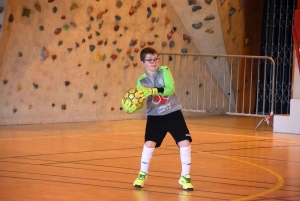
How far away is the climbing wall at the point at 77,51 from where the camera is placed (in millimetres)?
9016

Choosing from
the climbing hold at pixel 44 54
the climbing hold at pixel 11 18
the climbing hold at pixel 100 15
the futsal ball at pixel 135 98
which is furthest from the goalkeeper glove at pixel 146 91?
the climbing hold at pixel 100 15

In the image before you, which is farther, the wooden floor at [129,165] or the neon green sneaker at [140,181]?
the neon green sneaker at [140,181]

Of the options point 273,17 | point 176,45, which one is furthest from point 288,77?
point 176,45

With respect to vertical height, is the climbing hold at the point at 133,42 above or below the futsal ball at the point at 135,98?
above

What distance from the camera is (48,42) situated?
9312 millimetres

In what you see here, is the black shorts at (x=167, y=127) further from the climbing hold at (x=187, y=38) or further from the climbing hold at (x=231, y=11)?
the climbing hold at (x=231, y=11)

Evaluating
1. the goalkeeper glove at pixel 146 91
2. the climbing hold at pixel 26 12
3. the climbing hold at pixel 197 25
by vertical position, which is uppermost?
the climbing hold at pixel 197 25

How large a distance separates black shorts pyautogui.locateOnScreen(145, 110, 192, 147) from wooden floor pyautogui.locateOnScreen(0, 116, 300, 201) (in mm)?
359

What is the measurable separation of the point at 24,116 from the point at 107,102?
1.53 metres

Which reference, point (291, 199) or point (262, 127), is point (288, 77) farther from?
point (291, 199)

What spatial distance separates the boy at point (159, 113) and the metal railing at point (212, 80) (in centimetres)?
571

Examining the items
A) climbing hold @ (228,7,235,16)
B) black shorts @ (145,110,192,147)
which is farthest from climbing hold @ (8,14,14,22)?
climbing hold @ (228,7,235,16)

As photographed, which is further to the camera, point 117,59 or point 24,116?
point 117,59

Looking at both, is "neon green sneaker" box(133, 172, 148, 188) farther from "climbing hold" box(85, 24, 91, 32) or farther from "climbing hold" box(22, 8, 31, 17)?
"climbing hold" box(85, 24, 91, 32)
